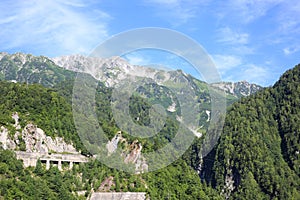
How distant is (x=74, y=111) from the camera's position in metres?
64.4

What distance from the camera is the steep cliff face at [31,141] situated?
48312 mm

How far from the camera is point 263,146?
96.4 m

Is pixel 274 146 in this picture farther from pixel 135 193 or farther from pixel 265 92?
pixel 135 193

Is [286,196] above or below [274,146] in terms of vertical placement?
below

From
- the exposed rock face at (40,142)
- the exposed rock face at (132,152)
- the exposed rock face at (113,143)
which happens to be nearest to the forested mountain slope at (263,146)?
the exposed rock face at (132,152)

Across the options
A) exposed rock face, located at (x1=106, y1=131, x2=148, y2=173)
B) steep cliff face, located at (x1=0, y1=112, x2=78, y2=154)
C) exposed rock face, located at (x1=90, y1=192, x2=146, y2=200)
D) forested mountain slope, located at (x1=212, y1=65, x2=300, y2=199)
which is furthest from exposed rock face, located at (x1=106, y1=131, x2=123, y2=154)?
forested mountain slope, located at (x1=212, y1=65, x2=300, y2=199)

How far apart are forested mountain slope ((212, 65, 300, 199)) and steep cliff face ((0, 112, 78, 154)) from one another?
4471 centimetres

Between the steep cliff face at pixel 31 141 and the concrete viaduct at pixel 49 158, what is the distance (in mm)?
1698

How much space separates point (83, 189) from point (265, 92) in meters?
75.3

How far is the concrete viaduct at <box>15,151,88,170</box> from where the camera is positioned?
46531mm

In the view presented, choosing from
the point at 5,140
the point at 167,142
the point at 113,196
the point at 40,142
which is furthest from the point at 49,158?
the point at 167,142

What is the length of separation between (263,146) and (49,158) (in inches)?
2314

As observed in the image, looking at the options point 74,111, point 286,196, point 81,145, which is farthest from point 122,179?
point 286,196

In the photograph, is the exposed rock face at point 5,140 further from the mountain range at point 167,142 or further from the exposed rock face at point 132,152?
the exposed rock face at point 132,152
